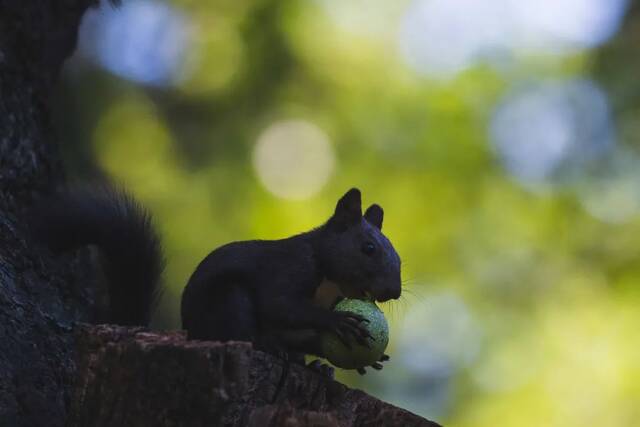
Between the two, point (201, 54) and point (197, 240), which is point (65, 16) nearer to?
point (197, 240)

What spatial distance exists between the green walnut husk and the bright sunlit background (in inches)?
159

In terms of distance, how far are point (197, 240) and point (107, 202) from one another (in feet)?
13.2

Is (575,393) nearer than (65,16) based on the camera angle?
No

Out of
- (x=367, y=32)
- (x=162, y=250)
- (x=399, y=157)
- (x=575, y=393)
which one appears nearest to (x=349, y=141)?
(x=399, y=157)

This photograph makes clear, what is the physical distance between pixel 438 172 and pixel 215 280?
5655 millimetres

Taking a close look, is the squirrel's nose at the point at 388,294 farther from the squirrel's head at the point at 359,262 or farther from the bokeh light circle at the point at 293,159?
the bokeh light circle at the point at 293,159

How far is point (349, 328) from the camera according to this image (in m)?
2.75

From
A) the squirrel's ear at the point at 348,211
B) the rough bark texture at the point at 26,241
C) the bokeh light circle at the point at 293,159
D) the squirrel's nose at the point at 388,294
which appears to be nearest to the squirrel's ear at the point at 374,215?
the squirrel's ear at the point at 348,211

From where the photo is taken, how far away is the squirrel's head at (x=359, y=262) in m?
3.11

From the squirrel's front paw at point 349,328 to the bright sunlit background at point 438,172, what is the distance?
4.11 m

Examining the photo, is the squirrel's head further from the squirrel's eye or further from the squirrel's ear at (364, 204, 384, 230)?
the squirrel's ear at (364, 204, 384, 230)

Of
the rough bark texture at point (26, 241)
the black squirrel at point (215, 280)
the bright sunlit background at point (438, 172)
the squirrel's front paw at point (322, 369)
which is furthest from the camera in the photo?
the bright sunlit background at point (438, 172)

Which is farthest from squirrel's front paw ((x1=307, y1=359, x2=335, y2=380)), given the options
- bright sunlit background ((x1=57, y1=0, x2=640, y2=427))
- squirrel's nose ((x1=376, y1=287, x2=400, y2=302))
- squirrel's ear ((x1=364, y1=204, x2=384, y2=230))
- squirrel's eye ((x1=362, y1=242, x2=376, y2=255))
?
bright sunlit background ((x1=57, y1=0, x2=640, y2=427))

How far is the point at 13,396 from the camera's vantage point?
247 cm
